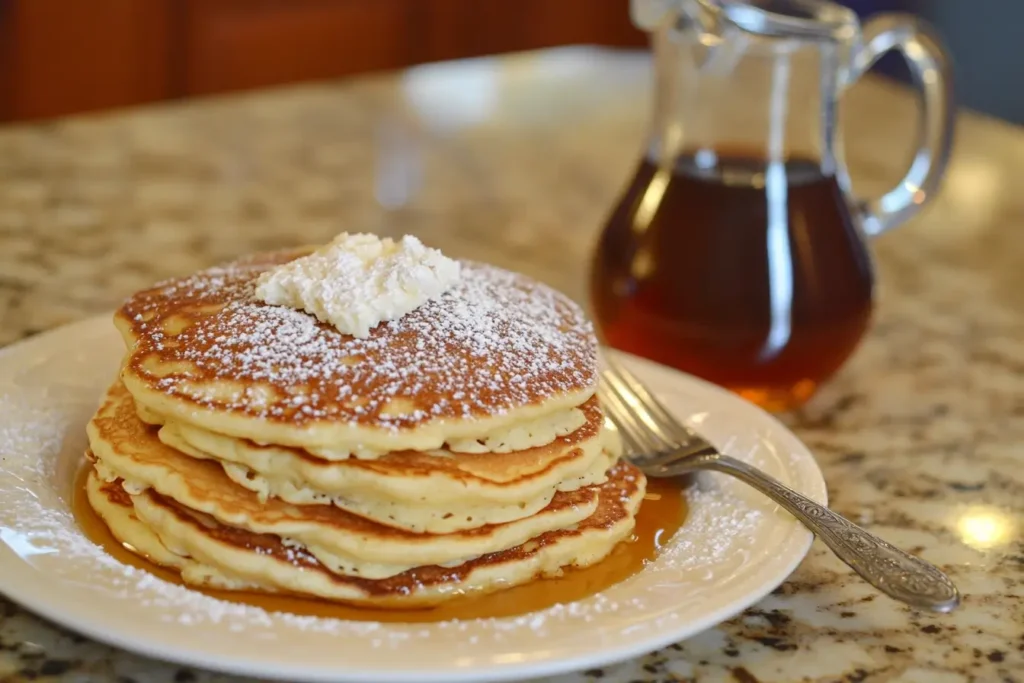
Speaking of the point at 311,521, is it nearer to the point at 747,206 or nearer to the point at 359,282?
the point at 359,282

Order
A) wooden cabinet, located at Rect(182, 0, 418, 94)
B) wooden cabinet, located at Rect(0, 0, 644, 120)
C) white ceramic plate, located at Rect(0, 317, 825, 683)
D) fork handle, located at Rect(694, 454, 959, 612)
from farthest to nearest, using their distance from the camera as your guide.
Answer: wooden cabinet, located at Rect(182, 0, 418, 94), wooden cabinet, located at Rect(0, 0, 644, 120), fork handle, located at Rect(694, 454, 959, 612), white ceramic plate, located at Rect(0, 317, 825, 683)

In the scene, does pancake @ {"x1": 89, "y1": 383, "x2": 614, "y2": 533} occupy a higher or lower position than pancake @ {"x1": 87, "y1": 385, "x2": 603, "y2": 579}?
higher

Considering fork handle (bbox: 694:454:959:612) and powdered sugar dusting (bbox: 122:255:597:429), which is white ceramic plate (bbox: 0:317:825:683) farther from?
powdered sugar dusting (bbox: 122:255:597:429)

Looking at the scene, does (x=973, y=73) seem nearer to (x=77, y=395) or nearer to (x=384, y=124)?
(x=384, y=124)

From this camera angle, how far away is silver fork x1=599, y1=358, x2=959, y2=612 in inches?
32.3

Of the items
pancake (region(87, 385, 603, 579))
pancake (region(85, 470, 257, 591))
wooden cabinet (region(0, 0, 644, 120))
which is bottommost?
wooden cabinet (region(0, 0, 644, 120))

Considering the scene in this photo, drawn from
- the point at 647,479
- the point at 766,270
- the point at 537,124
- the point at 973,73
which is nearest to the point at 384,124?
the point at 537,124

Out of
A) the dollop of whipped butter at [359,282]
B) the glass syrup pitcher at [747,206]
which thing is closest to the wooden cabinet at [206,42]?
the glass syrup pitcher at [747,206]

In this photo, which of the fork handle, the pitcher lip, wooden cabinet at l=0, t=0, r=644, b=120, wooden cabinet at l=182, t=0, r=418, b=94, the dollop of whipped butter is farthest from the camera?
wooden cabinet at l=182, t=0, r=418, b=94

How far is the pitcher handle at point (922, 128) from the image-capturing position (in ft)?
4.44

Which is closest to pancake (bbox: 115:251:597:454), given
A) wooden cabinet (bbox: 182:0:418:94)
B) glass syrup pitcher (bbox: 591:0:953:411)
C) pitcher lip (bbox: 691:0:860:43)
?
glass syrup pitcher (bbox: 591:0:953:411)

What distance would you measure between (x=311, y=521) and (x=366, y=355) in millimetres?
130

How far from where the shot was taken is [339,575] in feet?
2.75

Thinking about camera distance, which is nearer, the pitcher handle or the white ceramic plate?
the white ceramic plate
